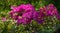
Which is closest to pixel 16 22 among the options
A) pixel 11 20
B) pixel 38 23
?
pixel 11 20

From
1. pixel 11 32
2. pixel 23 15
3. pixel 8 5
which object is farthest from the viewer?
pixel 8 5

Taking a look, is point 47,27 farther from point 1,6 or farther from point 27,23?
point 1,6

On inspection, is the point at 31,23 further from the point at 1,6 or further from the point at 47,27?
the point at 1,6

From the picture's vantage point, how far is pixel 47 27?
448 cm

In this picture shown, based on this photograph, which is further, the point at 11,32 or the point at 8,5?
the point at 8,5

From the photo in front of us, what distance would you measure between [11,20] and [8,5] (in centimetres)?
138

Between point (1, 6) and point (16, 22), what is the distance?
151 centimetres

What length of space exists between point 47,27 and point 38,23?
0.58 feet

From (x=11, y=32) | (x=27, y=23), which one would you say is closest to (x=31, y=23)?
(x=27, y=23)

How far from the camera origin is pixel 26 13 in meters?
4.66

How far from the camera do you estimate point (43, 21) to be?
4.63 m

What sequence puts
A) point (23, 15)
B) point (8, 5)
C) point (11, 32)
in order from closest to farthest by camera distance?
point (11, 32)
point (23, 15)
point (8, 5)

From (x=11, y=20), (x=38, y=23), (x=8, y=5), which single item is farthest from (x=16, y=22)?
(x=8, y=5)

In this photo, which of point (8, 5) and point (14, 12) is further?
point (8, 5)
